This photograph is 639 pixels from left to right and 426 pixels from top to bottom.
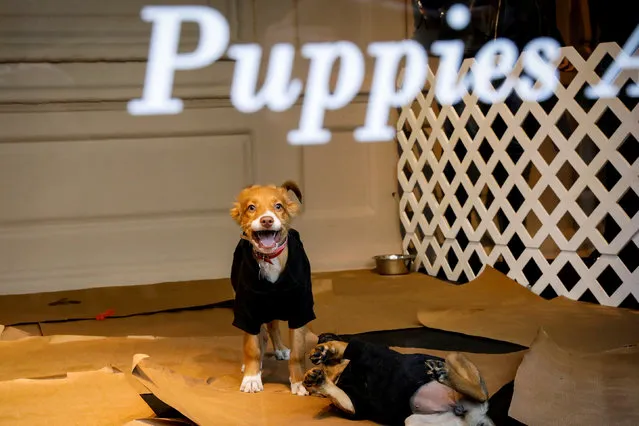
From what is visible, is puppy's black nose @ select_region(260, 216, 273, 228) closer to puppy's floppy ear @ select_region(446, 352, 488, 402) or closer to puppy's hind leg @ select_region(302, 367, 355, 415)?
puppy's hind leg @ select_region(302, 367, 355, 415)

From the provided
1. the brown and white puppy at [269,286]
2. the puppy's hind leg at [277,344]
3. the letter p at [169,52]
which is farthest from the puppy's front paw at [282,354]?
the letter p at [169,52]

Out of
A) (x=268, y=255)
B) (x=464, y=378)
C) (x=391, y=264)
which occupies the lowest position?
(x=391, y=264)

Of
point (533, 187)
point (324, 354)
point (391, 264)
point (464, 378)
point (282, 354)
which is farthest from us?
point (391, 264)

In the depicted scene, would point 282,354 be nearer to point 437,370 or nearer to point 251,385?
point 251,385

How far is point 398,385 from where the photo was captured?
1092mm

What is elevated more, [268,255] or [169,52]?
[169,52]

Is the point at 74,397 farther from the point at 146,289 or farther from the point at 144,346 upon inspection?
the point at 146,289

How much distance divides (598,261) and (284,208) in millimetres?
1025

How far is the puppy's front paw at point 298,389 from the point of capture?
1.27 meters

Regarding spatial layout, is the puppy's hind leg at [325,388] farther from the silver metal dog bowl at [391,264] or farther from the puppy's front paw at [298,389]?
the silver metal dog bowl at [391,264]

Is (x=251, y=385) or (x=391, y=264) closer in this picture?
(x=251, y=385)

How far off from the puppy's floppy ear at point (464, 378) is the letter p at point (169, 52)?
1.77 m

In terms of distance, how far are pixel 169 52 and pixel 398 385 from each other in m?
1.80

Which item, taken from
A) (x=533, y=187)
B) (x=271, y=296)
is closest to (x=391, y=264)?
(x=533, y=187)
